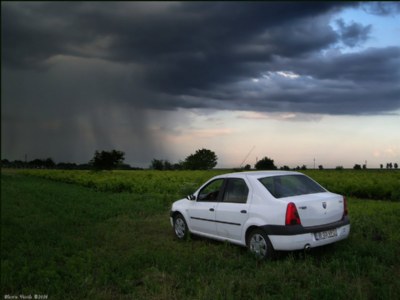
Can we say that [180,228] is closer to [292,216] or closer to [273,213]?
[273,213]

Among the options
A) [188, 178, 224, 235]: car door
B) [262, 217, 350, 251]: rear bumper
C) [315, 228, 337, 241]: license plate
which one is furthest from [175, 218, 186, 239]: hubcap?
[315, 228, 337, 241]: license plate

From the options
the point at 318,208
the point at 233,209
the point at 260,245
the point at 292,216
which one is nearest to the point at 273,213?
the point at 292,216

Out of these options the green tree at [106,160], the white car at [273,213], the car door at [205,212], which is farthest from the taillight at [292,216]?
the green tree at [106,160]

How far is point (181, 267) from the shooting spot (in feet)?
21.7

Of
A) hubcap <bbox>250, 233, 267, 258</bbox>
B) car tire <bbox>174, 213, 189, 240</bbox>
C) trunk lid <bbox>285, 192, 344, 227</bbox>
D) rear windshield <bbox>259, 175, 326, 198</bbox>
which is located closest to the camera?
trunk lid <bbox>285, 192, 344, 227</bbox>

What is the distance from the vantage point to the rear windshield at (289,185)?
24.2 feet

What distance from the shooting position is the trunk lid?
6859mm

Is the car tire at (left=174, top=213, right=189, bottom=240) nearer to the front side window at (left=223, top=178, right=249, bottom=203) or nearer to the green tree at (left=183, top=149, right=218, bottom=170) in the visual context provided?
the front side window at (left=223, top=178, right=249, bottom=203)

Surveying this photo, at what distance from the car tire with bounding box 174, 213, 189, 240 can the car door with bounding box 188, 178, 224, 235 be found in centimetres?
32

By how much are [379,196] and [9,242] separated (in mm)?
16541

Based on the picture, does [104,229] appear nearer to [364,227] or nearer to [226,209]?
[226,209]

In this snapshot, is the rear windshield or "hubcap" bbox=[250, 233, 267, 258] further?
the rear windshield

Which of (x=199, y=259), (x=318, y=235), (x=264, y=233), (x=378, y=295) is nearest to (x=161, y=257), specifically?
(x=199, y=259)

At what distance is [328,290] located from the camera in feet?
16.6
